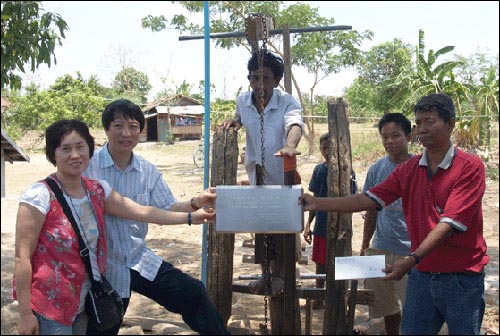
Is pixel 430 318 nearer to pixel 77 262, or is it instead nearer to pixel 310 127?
pixel 77 262

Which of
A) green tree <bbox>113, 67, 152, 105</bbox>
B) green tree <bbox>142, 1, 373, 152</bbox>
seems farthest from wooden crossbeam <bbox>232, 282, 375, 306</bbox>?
green tree <bbox>113, 67, 152, 105</bbox>

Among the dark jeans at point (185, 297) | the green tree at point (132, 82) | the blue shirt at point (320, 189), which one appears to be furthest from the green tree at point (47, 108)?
the dark jeans at point (185, 297)

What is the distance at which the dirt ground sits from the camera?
16.8 feet

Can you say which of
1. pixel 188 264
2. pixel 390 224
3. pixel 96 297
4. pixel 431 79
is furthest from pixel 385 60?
pixel 96 297

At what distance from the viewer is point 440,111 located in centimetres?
293

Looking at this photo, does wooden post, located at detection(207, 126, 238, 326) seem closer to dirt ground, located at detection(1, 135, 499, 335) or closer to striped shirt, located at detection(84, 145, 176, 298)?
dirt ground, located at detection(1, 135, 499, 335)

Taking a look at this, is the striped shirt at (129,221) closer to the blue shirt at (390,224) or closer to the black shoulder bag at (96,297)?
the black shoulder bag at (96,297)

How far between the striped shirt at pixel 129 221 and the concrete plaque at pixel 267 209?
58cm

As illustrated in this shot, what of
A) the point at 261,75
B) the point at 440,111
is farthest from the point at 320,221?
the point at 440,111

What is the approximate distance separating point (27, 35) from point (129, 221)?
2421 mm

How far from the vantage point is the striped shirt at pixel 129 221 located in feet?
10.5

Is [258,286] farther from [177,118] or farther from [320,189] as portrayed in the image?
[177,118]

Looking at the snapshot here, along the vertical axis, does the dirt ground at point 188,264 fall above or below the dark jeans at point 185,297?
below

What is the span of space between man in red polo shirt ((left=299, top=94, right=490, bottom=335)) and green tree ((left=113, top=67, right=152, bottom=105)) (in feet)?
114
